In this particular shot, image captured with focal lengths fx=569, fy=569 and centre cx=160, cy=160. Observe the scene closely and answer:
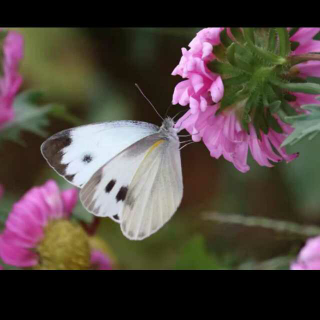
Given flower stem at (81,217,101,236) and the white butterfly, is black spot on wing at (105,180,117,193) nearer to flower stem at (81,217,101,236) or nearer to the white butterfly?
the white butterfly

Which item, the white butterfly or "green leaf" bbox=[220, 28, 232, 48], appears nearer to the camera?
"green leaf" bbox=[220, 28, 232, 48]

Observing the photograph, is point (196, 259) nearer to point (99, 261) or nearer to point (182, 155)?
point (99, 261)

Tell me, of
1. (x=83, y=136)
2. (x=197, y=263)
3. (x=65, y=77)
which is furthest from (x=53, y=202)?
(x=65, y=77)

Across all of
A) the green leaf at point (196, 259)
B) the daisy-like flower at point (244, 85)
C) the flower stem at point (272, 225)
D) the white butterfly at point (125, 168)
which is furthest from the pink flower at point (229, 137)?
the green leaf at point (196, 259)

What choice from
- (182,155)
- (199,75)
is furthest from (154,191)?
(182,155)

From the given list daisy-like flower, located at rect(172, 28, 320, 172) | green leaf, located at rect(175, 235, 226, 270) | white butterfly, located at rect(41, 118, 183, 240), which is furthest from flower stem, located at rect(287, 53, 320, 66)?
green leaf, located at rect(175, 235, 226, 270)

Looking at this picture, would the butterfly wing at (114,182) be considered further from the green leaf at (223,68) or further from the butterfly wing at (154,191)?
the green leaf at (223,68)
